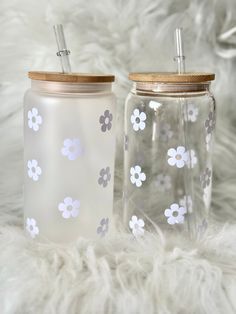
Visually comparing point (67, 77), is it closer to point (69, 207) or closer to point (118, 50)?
point (69, 207)

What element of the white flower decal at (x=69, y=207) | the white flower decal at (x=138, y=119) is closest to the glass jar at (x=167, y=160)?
the white flower decal at (x=138, y=119)

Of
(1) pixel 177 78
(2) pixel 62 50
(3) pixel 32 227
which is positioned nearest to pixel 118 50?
(2) pixel 62 50

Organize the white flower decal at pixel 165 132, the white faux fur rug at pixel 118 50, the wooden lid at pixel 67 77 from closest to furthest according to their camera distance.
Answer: the wooden lid at pixel 67 77, the white flower decal at pixel 165 132, the white faux fur rug at pixel 118 50

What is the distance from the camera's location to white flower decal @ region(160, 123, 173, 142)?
863 millimetres

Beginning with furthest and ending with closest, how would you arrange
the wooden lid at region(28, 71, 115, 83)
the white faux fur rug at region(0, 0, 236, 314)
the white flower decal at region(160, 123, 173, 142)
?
the white faux fur rug at region(0, 0, 236, 314)
the white flower decal at region(160, 123, 173, 142)
the wooden lid at region(28, 71, 115, 83)

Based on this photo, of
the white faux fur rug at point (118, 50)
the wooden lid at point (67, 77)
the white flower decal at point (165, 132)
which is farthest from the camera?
the white faux fur rug at point (118, 50)

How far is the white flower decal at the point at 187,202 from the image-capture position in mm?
871

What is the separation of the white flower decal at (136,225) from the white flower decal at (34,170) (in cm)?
18

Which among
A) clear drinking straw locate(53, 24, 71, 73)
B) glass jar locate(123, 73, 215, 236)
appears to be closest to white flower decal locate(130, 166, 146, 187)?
glass jar locate(123, 73, 215, 236)

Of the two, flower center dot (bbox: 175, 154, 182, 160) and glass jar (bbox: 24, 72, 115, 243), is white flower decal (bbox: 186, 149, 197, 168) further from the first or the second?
glass jar (bbox: 24, 72, 115, 243)

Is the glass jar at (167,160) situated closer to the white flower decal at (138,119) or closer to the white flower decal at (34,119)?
the white flower decal at (138,119)

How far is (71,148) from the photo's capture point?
80 centimetres

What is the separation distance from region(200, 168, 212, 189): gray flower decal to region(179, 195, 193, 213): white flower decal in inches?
1.3

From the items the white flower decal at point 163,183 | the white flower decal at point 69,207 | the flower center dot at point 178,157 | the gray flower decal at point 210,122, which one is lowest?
the white flower decal at point 69,207
